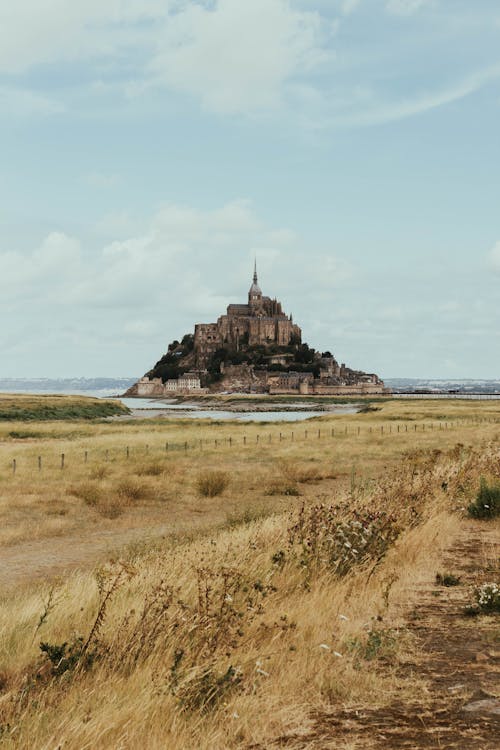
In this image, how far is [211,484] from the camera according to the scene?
21250 mm

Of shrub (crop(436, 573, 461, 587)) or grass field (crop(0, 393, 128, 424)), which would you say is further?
grass field (crop(0, 393, 128, 424))

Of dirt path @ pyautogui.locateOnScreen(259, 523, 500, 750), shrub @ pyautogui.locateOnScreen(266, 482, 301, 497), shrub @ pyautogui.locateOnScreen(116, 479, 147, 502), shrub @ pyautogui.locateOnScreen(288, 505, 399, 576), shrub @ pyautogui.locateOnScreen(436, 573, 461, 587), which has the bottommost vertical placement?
shrub @ pyautogui.locateOnScreen(266, 482, 301, 497)

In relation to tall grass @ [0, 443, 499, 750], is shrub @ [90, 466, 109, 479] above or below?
below

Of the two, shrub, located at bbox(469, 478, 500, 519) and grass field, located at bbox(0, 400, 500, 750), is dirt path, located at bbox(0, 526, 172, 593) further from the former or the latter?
shrub, located at bbox(469, 478, 500, 519)

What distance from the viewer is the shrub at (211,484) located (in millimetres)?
21016

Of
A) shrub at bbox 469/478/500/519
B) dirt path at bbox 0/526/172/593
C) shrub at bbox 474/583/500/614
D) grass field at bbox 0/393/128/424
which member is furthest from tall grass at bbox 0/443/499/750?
grass field at bbox 0/393/128/424

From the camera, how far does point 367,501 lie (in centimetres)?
1164

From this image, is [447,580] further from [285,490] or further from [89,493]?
[89,493]

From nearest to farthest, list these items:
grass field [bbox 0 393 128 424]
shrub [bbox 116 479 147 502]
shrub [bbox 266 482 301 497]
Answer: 1. shrub [bbox 116 479 147 502]
2. shrub [bbox 266 482 301 497]
3. grass field [bbox 0 393 128 424]

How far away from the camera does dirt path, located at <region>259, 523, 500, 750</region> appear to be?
4078 mm

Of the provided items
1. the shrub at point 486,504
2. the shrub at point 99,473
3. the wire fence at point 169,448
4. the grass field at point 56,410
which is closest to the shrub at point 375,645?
the shrub at point 486,504

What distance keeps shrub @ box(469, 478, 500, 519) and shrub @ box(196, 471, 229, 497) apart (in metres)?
9.87

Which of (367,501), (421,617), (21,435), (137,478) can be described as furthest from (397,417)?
(421,617)

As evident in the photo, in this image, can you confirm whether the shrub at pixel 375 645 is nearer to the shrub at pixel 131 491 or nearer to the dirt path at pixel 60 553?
the dirt path at pixel 60 553
